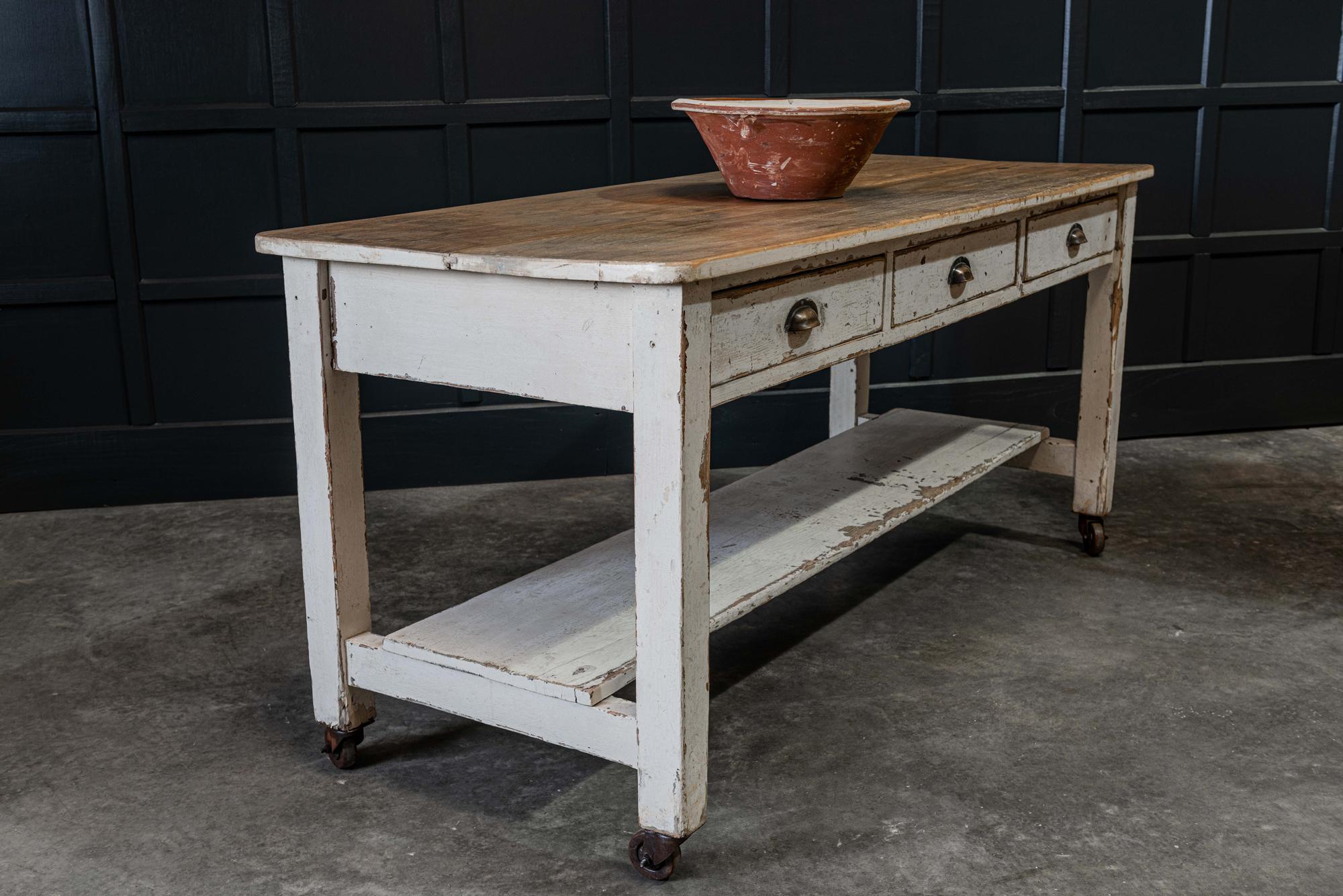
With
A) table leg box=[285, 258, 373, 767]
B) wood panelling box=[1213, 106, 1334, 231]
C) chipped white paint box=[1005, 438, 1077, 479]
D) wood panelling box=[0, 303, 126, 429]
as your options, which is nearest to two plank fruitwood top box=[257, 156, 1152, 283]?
table leg box=[285, 258, 373, 767]

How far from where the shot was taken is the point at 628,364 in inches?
78.9

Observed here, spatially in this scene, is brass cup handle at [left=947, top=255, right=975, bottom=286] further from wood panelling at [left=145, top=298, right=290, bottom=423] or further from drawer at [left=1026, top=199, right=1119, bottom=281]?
wood panelling at [left=145, top=298, right=290, bottom=423]

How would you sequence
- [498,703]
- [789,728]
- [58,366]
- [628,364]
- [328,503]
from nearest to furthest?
[628,364], [498,703], [328,503], [789,728], [58,366]

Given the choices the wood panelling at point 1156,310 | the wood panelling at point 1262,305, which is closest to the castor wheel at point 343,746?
the wood panelling at point 1156,310

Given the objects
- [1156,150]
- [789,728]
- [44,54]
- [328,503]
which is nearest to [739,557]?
[789,728]

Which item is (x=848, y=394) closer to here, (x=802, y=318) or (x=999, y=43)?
(x=999, y=43)

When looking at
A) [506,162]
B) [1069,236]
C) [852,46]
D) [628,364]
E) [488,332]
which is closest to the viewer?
[628,364]

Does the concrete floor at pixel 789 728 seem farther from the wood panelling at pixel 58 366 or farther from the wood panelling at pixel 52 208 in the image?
the wood panelling at pixel 52 208

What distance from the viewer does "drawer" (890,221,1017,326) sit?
255 centimetres

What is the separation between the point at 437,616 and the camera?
98.7 inches

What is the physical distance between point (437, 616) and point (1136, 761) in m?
1.34

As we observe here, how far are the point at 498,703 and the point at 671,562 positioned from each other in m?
0.46

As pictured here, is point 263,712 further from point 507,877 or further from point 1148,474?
point 1148,474

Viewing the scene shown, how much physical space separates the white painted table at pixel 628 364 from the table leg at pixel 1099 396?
62cm
